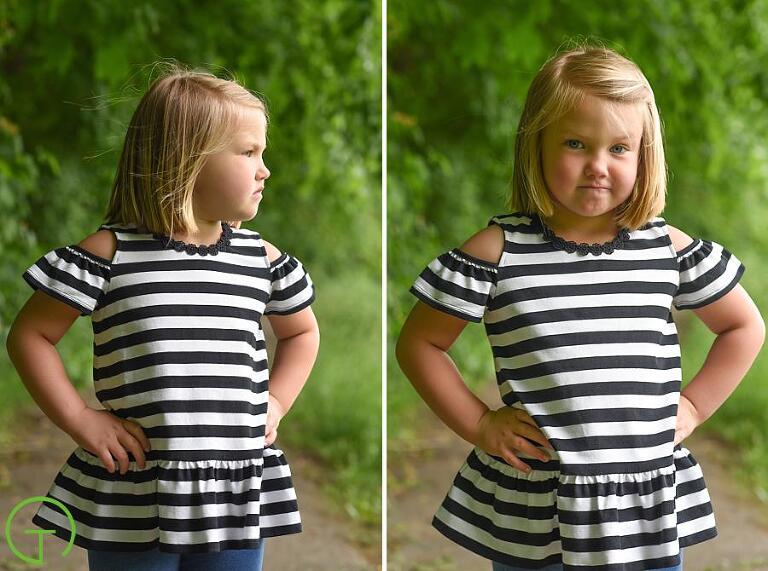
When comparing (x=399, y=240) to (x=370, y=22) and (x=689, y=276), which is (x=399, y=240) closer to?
(x=370, y=22)

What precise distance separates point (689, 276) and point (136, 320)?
0.65m

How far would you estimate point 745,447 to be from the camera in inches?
105

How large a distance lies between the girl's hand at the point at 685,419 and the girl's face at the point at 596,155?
0.26 metres

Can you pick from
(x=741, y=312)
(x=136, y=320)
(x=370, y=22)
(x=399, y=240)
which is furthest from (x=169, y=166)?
(x=370, y=22)

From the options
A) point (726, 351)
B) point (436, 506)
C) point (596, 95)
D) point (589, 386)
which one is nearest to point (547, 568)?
point (589, 386)

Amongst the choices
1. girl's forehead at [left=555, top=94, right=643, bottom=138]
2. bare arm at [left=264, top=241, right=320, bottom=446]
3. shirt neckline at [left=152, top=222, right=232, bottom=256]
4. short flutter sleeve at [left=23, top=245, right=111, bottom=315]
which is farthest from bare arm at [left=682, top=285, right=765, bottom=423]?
short flutter sleeve at [left=23, top=245, right=111, bottom=315]

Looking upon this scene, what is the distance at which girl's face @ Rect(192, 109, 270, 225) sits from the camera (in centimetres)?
120

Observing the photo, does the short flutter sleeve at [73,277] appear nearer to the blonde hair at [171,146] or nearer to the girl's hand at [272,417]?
the blonde hair at [171,146]

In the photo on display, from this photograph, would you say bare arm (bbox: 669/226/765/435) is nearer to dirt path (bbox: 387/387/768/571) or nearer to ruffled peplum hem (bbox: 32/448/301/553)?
ruffled peplum hem (bbox: 32/448/301/553)

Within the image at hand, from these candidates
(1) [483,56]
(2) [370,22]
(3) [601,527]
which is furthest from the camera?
(2) [370,22]

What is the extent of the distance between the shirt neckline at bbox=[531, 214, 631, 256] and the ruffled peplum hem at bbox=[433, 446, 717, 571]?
25 centimetres

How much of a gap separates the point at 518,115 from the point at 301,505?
3.66ft

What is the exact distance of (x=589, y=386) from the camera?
116 cm

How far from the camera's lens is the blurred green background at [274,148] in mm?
2295
